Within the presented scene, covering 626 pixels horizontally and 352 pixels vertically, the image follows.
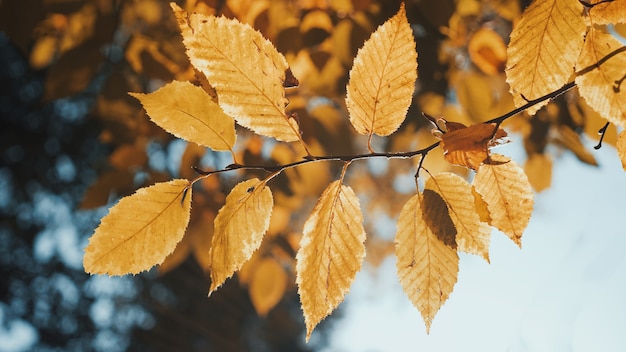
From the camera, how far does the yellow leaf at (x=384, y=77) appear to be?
0.89 ft

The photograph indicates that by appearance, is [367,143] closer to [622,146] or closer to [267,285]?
[622,146]

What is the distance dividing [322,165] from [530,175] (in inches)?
13.8

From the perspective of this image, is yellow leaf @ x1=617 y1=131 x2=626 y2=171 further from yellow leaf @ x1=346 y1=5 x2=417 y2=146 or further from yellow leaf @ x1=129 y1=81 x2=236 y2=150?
yellow leaf @ x1=129 y1=81 x2=236 y2=150

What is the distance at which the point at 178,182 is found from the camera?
0.30 m

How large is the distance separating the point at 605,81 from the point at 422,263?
0.15m

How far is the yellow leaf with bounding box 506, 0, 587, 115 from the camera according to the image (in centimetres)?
26

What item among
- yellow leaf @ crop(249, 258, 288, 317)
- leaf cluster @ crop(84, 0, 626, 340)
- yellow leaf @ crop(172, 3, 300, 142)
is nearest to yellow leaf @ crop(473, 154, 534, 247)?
leaf cluster @ crop(84, 0, 626, 340)

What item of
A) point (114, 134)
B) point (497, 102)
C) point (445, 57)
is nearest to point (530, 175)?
point (497, 102)

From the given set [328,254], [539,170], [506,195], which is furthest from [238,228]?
[539,170]

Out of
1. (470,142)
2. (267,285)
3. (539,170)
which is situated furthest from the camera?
(267,285)

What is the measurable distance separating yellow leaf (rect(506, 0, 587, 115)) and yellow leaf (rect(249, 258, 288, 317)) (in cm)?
68

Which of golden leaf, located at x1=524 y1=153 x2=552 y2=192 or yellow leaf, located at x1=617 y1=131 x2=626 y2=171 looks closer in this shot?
yellow leaf, located at x1=617 y1=131 x2=626 y2=171

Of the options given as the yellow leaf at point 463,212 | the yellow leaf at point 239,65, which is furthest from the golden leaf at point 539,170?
the yellow leaf at point 239,65

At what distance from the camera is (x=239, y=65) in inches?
10.5
